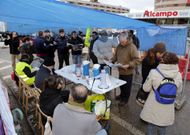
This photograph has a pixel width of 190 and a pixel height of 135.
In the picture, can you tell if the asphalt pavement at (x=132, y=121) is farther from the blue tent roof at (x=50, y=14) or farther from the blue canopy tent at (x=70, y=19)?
the blue tent roof at (x=50, y=14)

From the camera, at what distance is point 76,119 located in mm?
1677

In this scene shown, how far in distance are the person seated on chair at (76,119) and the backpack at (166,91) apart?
0.98 metres

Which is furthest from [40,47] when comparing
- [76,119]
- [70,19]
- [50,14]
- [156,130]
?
[76,119]

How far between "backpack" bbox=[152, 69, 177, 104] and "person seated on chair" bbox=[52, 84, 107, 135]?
98 centimetres

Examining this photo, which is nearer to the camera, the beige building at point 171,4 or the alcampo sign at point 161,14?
the alcampo sign at point 161,14

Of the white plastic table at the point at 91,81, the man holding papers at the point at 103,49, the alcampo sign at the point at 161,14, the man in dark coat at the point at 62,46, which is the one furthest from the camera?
the alcampo sign at the point at 161,14

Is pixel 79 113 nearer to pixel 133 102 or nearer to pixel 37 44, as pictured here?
pixel 133 102

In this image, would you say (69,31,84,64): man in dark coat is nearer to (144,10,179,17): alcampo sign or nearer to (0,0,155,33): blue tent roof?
(0,0,155,33): blue tent roof

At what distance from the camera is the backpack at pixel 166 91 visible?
2314mm

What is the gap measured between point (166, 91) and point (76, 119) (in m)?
1.27

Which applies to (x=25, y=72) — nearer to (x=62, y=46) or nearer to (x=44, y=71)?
(x=44, y=71)

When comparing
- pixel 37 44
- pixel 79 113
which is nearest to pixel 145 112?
pixel 79 113

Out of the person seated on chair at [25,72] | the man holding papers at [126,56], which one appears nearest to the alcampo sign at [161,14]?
the man holding papers at [126,56]

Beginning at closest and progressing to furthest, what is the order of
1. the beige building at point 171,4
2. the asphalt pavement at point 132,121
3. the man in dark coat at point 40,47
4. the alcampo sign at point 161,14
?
the asphalt pavement at point 132,121 < the man in dark coat at point 40,47 < the alcampo sign at point 161,14 < the beige building at point 171,4
